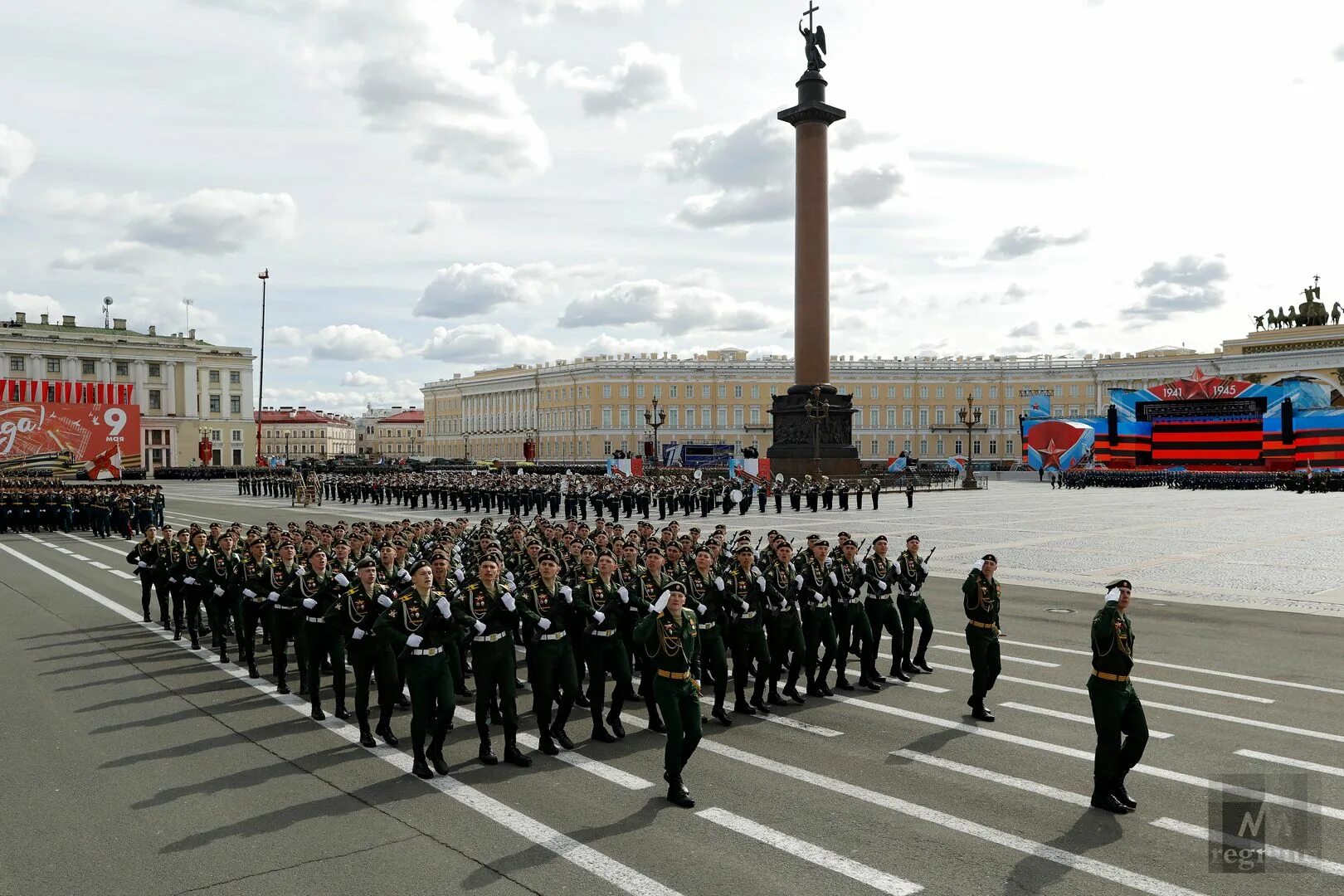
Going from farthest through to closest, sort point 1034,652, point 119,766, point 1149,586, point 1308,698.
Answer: point 1149,586 → point 1034,652 → point 1308,698 → point 119,766

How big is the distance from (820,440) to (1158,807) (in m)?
44.1

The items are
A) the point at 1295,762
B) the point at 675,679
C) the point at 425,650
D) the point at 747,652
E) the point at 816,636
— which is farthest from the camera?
the point at 816,636

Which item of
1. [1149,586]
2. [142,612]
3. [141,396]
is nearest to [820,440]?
[1149,586]

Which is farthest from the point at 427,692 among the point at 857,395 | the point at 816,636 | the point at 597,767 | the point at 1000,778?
the point at 857,395

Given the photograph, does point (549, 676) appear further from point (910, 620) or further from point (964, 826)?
point (910, 620)

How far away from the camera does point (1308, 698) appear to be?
34.8 ft

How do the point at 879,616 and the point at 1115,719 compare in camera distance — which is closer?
the point at 1115,719

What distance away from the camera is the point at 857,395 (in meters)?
121

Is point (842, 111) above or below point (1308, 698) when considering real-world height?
above

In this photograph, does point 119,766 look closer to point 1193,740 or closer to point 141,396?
point 1193,740

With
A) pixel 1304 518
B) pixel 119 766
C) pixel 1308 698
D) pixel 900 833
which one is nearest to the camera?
pixel 900 833

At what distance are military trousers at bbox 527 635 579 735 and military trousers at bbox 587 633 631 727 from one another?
0.45m

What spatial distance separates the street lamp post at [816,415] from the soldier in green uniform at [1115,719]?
1597 inches

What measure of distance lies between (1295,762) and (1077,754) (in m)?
1.80
